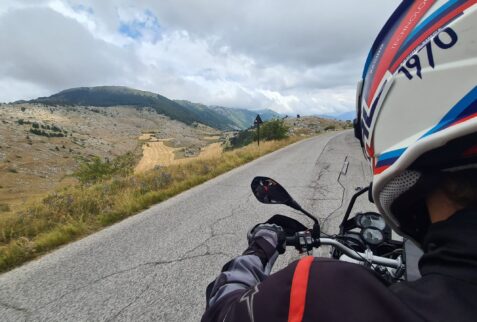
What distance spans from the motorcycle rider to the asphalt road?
3.95ft

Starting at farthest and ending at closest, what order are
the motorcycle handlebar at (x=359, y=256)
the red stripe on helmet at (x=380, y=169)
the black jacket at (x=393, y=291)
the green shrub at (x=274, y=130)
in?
the green shrub at (x=274, y=130), the motorcycle handlebar at (x=359, y=256), the red stripe on helmet at (x=380, y=169), the black jacket at (x=393, y=291)

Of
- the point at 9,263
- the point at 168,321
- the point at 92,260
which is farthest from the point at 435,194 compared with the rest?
the point at 9,263

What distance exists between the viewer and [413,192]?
101 cm

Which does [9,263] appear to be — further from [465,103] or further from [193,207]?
[465,103]

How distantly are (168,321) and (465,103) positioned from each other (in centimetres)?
273

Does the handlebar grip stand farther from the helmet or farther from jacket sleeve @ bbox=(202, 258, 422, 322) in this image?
jacket sleeve @ bbox=(202, 258, 422, 322)

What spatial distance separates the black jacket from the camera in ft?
2.27

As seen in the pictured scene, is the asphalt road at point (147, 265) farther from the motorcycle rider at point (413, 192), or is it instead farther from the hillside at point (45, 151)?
the hillside at point (45, 151)

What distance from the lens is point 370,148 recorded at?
53.6 inches

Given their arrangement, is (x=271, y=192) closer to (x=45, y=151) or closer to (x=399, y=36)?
(x=399, y=36)

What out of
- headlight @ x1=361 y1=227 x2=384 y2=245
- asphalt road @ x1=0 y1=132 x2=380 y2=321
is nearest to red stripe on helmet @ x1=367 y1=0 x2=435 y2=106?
headlight @ x1=361 y1=227 x2=384 y2=245

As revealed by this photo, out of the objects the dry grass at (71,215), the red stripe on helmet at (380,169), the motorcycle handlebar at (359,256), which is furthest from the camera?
the dry grass at (71,215)

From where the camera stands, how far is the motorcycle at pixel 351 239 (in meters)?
1.58

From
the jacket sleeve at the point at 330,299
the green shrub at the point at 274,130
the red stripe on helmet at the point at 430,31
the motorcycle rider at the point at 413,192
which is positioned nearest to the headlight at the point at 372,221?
the motorcycle rider at the point at 413,192
